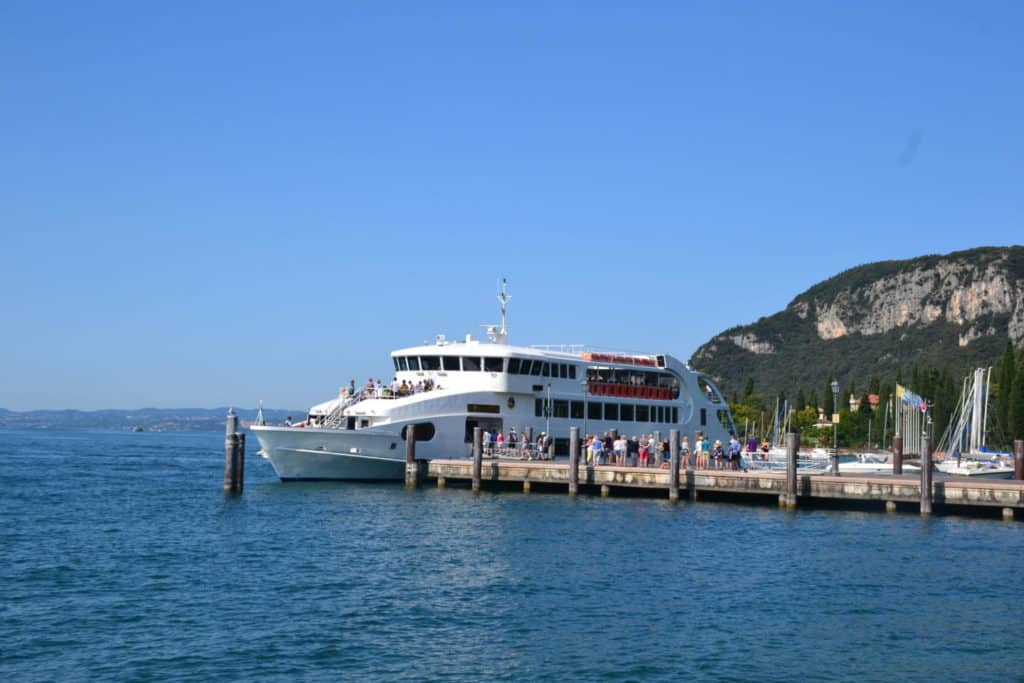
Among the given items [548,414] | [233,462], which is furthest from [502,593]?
[548,414]

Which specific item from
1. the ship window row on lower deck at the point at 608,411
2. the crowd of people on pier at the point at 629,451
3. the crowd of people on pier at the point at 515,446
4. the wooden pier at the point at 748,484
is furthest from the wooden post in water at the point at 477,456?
the ship window row on lower deck at the point at 608,411

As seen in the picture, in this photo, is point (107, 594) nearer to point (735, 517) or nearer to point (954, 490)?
point (735, 517)

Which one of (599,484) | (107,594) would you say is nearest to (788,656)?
(107,594)

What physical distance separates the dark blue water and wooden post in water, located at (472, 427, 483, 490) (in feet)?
11.5

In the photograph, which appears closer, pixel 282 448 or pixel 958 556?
pixel 958 556

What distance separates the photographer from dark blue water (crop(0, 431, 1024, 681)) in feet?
62.2

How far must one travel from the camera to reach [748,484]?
130 feet

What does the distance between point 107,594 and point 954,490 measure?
26.1m

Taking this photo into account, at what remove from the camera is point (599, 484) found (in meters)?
42.5

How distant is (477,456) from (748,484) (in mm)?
10316

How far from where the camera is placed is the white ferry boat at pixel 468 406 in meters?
A: 44.5

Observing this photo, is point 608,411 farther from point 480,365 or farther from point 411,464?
point 411,464

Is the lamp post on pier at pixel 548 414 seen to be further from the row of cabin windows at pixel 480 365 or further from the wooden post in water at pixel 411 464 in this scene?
the wooden post in water at pixel 411 464

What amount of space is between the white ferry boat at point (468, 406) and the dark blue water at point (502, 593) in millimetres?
4897
